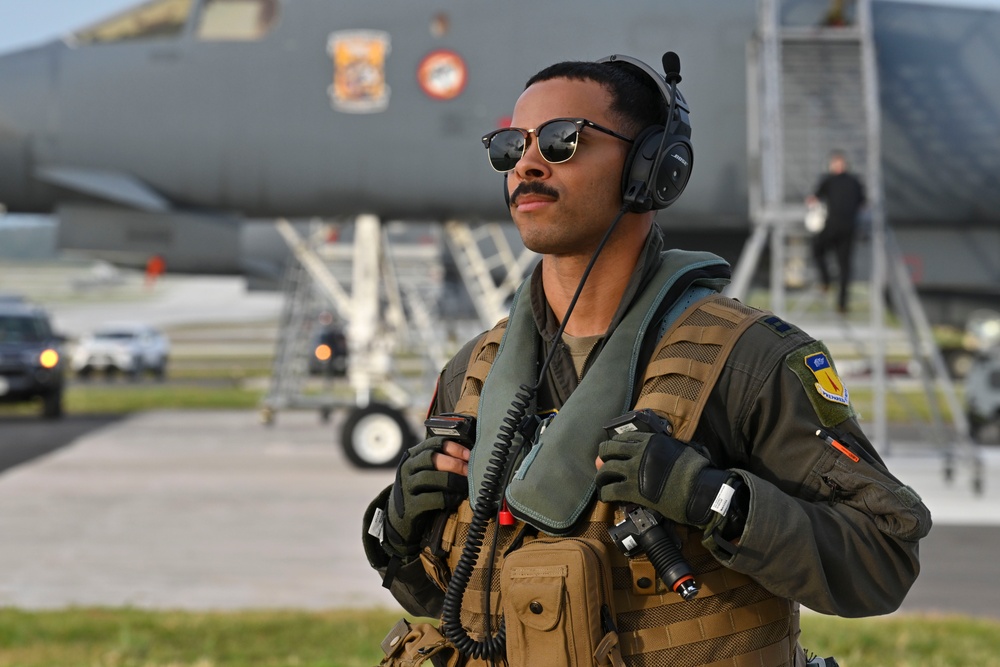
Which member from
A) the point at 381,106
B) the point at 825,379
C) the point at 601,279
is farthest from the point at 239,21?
the point at 825,379

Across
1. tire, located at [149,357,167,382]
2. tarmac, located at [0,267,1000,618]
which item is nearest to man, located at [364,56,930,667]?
tarmac, located at [0,267,1000,618]

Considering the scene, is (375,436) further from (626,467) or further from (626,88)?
(626,467)

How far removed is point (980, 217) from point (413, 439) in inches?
238

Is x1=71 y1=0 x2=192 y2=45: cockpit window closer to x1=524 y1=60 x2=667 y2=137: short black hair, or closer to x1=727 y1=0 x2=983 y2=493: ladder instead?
x1=727 y1=0 x2=983 y2=493: ladder

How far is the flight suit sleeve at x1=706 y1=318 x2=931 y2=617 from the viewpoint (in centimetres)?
196

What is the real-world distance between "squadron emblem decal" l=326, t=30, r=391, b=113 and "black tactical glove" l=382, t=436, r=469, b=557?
31.8 ft

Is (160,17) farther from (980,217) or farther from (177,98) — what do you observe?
(980,217)

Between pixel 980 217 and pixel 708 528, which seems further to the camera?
pixel 980 217

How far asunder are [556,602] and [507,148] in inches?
33.0

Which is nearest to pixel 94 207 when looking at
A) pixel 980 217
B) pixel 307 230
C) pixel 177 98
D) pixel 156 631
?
pixel 177 98

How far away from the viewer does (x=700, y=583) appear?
81.4 inches

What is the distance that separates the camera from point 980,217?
11945 mm

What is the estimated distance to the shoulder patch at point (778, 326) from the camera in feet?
6.97

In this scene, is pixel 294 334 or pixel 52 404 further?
pixel 52 404
